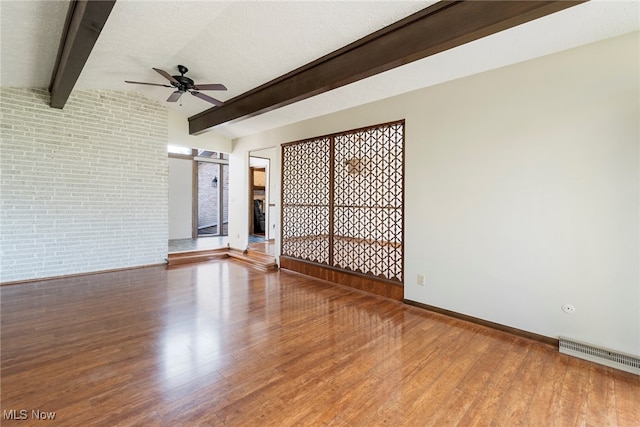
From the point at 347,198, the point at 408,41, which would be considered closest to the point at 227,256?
the point at 347,198

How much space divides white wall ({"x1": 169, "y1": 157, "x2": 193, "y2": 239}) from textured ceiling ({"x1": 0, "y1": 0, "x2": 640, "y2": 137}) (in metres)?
3.76

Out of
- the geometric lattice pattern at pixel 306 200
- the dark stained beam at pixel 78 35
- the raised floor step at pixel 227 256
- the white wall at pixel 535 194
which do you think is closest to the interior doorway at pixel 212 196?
the raised floor step at pixel 227 256

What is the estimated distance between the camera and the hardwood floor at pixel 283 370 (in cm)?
182

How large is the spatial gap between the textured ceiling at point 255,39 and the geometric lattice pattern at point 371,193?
2.04 feet

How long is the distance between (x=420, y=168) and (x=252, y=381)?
9.96ft

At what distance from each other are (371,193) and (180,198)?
20.1 ft

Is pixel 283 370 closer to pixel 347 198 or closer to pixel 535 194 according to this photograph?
pixel 535 194

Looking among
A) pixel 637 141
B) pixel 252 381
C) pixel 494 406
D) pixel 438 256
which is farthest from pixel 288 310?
pixel 637 141

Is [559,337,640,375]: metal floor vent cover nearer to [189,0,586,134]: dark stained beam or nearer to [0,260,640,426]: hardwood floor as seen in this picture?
[0,260,640,426]: hardwood floor

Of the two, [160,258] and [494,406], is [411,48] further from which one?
[160,258]

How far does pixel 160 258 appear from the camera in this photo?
5984 millimetres

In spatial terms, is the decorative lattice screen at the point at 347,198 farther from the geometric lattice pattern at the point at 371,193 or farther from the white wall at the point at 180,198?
the white wall at the point at 180,198

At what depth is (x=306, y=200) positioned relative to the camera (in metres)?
5.46

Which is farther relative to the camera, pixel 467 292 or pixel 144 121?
pixel 144 121
